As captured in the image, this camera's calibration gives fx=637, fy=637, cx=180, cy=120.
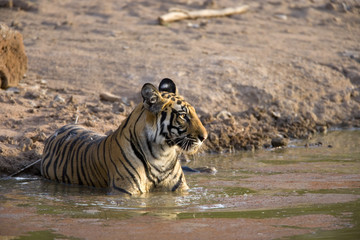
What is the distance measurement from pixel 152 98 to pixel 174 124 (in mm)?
332

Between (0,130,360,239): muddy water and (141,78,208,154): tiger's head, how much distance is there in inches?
20.2

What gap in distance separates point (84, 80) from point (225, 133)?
271 cm

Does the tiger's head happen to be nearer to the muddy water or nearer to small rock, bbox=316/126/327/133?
the muddy water

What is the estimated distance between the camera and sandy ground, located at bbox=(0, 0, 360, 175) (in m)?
8.94

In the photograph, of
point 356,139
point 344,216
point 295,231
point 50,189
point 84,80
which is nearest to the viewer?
point 295,231

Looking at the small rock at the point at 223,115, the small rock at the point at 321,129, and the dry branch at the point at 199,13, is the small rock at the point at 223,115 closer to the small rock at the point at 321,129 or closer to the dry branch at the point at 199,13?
the small rock at the point at 321,129

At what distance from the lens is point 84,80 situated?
33.9ft

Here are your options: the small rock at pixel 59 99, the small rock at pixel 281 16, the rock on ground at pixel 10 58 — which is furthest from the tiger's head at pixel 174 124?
the small rock at pixel 281 16

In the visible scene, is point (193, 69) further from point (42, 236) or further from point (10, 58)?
point (42, 236)

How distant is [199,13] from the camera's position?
1408cm

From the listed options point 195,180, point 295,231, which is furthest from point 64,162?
point 295,231

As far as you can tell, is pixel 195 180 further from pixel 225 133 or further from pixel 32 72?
pixel 32 72

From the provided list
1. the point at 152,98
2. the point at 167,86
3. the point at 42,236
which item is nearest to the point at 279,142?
the point at 167,86

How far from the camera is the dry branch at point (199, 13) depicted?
1353 centimetres
